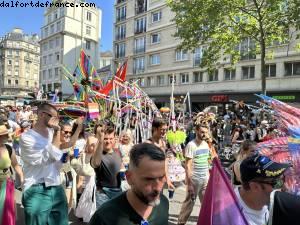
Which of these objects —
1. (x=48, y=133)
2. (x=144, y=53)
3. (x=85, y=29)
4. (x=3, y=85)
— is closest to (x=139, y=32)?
(x=144, y=53)

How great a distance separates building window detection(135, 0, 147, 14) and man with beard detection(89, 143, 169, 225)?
43471 millimetres

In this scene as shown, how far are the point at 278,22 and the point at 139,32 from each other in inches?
1181

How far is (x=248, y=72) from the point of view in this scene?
102 ft

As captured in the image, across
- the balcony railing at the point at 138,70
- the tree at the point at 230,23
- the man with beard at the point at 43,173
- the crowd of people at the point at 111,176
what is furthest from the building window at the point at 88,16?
the man with beard at the point at 43,173

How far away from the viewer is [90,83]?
912 centimetres

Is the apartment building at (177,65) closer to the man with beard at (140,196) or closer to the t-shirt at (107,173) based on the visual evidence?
the t-shirt at (107,173)

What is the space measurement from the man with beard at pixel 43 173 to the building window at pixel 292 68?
2598 cm

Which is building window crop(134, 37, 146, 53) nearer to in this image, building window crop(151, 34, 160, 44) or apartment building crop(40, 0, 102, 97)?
building window crop(151, 34, 160, 44)

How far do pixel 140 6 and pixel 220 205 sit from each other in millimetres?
44961

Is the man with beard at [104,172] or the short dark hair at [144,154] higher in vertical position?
the short dark hair at [144,154]

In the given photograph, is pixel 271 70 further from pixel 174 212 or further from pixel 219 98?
pixel 174 212

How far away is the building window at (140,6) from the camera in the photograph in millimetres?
44366

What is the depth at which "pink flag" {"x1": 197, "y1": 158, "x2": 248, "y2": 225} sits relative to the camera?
2.16 m

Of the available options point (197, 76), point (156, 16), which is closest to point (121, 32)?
point (156, 16)
